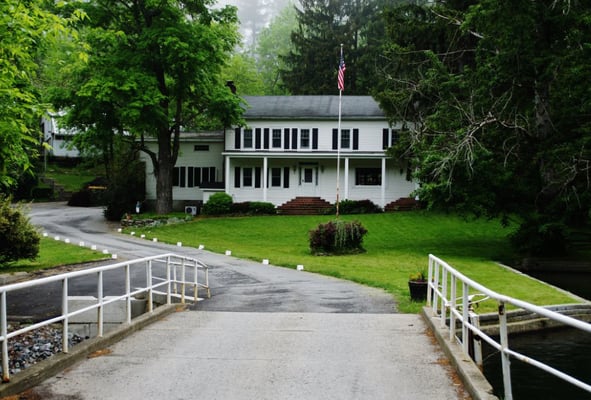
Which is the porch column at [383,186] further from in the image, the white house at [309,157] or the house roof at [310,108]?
the house roof at [310,108]

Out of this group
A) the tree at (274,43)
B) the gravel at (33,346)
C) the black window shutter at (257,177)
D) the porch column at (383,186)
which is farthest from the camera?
the tree at (274,43)

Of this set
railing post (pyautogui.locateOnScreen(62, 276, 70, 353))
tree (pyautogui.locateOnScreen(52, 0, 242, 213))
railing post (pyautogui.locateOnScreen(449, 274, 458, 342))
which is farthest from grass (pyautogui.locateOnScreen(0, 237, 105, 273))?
railing post (pyautogui.locateOnScreen(449, 274, 458, 342))

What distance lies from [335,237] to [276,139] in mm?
21183

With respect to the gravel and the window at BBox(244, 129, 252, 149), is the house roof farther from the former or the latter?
the gravel

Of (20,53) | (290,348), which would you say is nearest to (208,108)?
(20,53)

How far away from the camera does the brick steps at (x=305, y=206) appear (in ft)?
147

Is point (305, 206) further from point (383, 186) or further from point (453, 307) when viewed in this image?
point (453, 307)

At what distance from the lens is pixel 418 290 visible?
13.9m

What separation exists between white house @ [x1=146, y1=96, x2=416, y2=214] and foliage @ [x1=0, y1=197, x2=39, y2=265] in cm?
2621

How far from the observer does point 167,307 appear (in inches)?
473

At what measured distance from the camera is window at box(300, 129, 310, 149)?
1855 inches

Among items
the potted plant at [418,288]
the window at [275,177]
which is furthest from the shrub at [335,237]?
the window at [275,177]

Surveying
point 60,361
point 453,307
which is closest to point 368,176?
point 453,307

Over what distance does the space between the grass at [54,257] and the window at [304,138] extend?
21.5 meters
